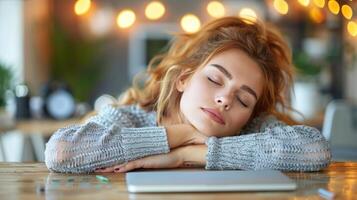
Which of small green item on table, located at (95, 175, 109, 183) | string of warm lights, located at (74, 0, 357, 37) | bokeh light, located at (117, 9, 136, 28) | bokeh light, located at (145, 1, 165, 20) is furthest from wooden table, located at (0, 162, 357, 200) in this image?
bokeh light, located at (145, 1, 165, 20)

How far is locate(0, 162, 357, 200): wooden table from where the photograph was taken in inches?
40.5

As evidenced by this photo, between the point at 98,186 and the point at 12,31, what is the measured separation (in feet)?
18.1

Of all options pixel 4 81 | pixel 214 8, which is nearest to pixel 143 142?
pixel 214 8

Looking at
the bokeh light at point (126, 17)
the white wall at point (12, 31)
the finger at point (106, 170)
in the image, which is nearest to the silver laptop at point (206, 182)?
the finger at point (106, 170)

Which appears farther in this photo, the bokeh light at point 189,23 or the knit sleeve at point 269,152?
the bokeh light at point 189,23

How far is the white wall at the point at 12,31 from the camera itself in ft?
20.5

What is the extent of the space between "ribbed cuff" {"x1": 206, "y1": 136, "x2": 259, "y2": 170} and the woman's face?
3.1 inches

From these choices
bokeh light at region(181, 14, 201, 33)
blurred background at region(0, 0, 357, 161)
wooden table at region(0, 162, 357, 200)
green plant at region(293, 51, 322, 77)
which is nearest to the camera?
wooden table at region(0, 162, 357, 200)

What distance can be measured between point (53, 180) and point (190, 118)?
1.36 ft

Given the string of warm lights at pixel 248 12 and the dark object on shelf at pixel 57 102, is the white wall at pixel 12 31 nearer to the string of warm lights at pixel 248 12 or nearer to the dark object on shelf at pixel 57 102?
the dark object on shelf at pixel 57 102

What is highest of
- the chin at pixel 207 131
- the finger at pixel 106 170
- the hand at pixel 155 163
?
the chin at pixel 207 131

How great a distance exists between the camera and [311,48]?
7.53m

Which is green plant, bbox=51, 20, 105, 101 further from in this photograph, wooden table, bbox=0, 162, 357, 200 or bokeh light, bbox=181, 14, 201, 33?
wooden table, bbox=0, 162, 357, 200

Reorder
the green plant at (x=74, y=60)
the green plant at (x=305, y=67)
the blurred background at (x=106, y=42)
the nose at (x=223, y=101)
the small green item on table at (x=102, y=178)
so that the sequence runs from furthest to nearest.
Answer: the green plant at (x=74, y=60), the blurred background at (x=106, y=42), the green plant at (x=305, y=67), the nose at (x=223, y=101), the small green item on table at (x=102, y=178)
